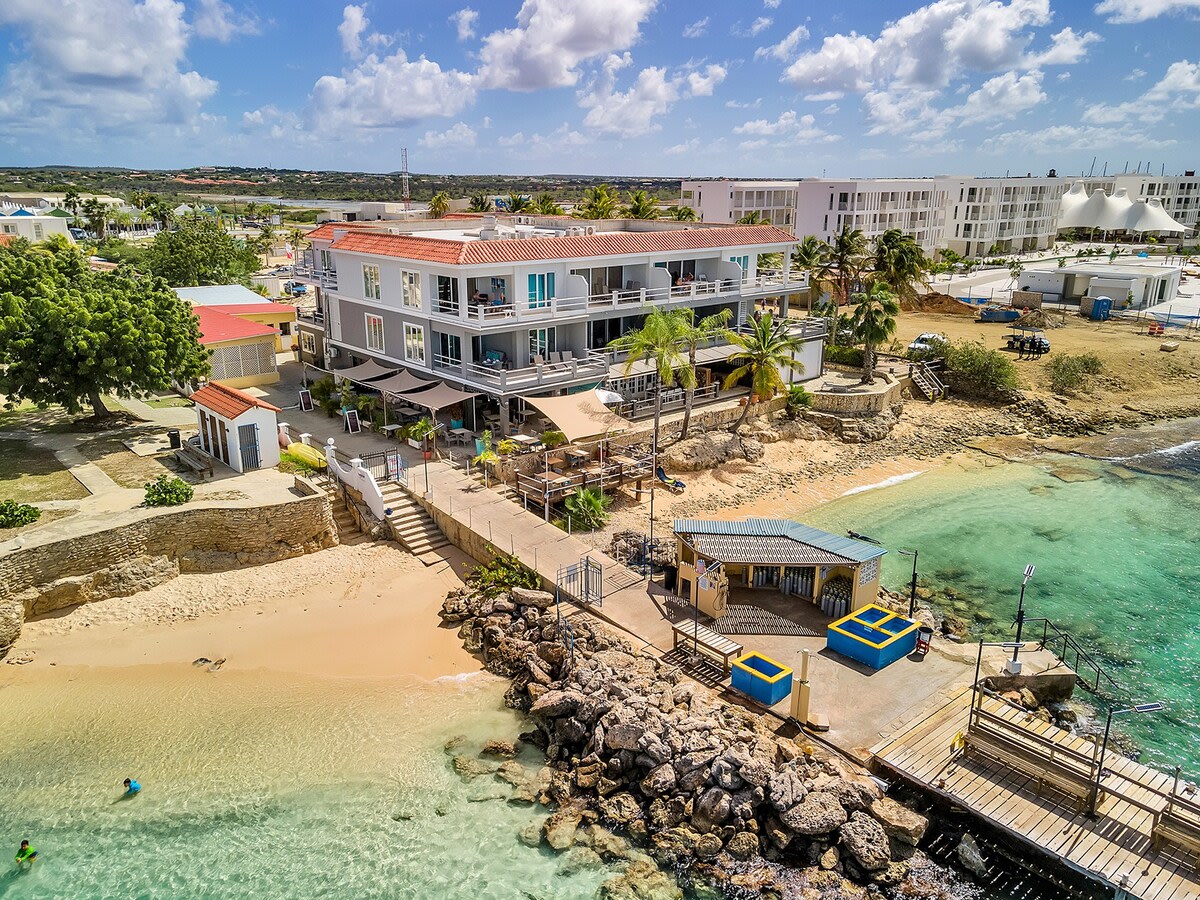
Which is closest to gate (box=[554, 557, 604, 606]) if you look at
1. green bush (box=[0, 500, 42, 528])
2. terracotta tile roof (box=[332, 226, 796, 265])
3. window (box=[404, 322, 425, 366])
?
terracotta tile roof (box=[332, 226, 796, 265])

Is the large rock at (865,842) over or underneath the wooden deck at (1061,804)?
underneath

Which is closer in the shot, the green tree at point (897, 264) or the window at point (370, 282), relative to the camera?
the window at point (370, 282)

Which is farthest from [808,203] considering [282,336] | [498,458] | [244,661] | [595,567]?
[244,661]

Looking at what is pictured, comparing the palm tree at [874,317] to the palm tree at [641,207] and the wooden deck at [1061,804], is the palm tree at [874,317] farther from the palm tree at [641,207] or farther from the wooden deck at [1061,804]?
the palm tree at [641,207]

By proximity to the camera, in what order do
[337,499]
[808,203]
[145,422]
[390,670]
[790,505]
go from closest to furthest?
[390,670], [337,499], [790,505], [145,422], [808,203]

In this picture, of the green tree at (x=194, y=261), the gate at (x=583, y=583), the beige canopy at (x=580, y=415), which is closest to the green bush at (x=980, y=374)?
the beige canopy at (x=580, y=415)

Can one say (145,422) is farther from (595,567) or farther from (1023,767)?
(1023,767)

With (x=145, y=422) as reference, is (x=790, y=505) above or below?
below
